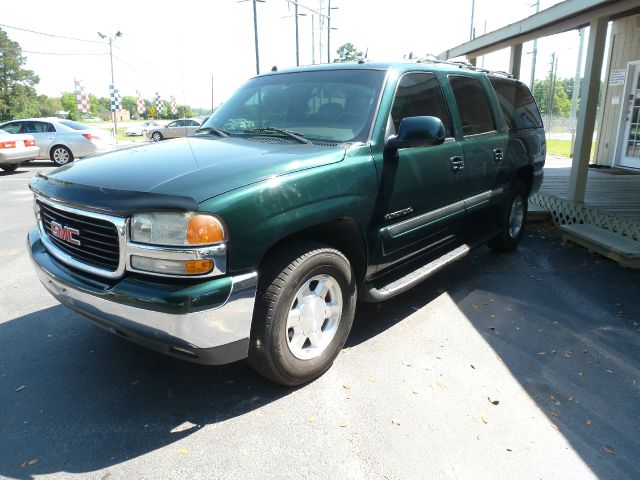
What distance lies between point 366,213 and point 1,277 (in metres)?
4.08

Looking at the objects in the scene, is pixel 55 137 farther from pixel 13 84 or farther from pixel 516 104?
pixel 13 84

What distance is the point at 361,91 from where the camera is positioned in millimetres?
3557

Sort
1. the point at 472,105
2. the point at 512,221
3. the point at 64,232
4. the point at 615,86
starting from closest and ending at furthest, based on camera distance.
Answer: the point at 64,232
the point at 472,105
the point at 512,221
the point at 615,86

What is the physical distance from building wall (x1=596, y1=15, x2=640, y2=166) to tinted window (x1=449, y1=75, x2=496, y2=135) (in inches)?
331

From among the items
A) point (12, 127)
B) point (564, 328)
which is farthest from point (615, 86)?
point (12, 127)

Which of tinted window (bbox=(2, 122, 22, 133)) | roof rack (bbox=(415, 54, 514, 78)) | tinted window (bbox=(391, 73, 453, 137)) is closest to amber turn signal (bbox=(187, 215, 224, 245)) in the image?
tinted window (bbox=(391, 73, 453, 137))

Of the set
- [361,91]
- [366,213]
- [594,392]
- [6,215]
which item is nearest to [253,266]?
[366,213]

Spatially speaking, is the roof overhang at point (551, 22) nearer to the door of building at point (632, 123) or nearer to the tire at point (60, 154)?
the door of building at point (632, 123)

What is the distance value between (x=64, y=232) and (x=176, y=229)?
0.93 meters

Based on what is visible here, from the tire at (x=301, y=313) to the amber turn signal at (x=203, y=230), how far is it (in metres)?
0.43

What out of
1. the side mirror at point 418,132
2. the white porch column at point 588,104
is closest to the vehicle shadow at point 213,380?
the side mirror at point 418,132

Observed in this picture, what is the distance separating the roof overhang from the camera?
6105 millimetres

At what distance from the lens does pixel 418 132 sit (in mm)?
3176

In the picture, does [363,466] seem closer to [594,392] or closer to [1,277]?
[594,392]
